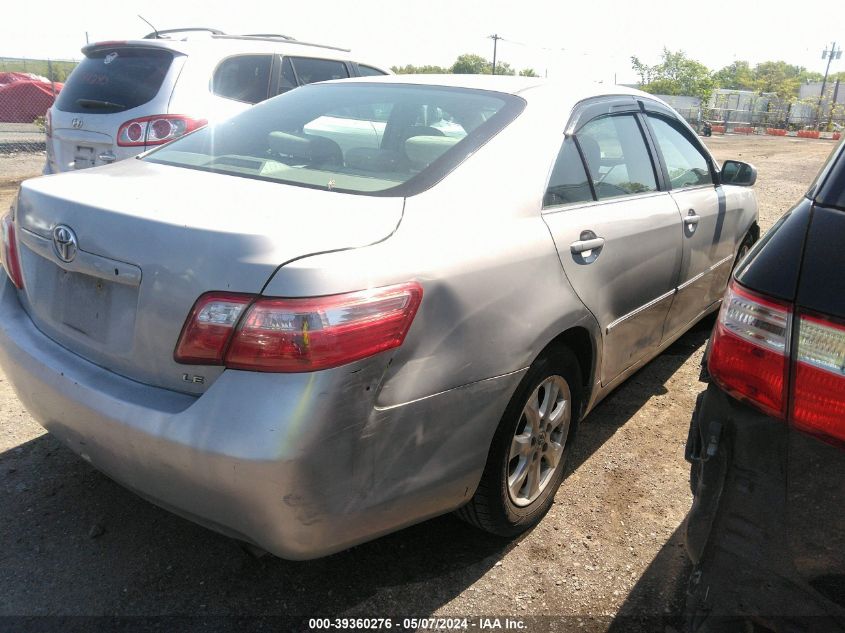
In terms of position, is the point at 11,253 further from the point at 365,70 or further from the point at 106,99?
the point at 365,70

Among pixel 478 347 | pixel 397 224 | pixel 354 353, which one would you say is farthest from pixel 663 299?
pixel 354 353

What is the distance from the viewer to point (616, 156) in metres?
3.23

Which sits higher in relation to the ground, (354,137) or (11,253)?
(354,137)

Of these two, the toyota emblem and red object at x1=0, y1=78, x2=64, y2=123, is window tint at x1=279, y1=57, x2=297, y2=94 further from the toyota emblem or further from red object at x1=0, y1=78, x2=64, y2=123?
red object at x1=0, y1=78, x2=64, y2=123

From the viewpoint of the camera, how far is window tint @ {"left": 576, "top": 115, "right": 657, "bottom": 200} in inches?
117

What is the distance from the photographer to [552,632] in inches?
87.5

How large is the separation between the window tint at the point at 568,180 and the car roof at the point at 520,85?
0.27m

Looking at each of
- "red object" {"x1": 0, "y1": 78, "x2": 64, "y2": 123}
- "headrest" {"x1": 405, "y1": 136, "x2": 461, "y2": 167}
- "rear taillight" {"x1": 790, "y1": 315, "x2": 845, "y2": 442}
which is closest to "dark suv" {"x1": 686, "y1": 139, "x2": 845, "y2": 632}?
"rear taillight" {"x1": 790, "y1": 315, "x2": 845, "y2": 442}

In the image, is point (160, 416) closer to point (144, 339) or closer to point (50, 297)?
point (144, 339)

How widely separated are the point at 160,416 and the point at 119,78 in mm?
5011

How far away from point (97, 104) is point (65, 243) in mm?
4454

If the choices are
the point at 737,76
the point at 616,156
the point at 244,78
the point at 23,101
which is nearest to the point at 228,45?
the point at 244,78

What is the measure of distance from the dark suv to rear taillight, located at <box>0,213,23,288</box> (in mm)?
2272

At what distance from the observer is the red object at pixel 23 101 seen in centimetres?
1867
